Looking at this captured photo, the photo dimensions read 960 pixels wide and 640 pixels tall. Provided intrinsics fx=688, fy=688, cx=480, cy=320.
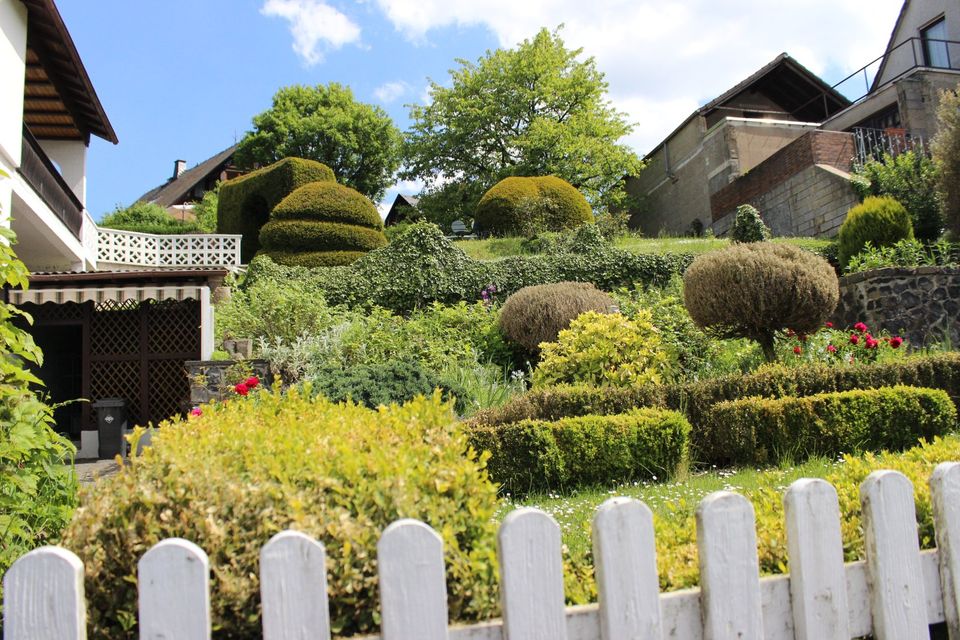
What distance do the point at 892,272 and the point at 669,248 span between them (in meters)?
7.24

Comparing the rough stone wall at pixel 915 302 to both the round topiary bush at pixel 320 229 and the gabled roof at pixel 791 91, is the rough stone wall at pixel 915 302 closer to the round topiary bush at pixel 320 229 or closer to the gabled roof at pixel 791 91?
the round topiary bush at pixel 320 229

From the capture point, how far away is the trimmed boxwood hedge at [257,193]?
23895 millimetres

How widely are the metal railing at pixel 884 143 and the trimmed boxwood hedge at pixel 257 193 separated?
1695cm

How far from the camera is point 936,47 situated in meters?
26.6

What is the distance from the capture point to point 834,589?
2215 mm

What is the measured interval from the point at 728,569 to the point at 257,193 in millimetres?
25079

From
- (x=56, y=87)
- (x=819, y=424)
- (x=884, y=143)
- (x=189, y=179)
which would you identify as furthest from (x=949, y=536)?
(x=189, y=179)

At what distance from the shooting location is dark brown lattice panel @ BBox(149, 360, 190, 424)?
40.0ft

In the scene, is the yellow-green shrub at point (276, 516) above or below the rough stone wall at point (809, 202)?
below

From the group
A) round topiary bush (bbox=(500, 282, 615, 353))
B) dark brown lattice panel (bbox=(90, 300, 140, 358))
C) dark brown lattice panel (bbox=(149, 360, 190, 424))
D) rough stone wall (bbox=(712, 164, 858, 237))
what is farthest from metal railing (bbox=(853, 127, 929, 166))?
dark brown lattice panel (bbox=(90, 300, 140, 358))

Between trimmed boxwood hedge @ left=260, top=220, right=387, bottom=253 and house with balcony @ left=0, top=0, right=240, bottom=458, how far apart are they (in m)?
5.30

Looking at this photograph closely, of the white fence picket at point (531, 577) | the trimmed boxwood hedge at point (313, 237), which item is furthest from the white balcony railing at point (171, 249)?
the white fence picket at point (531, 577)

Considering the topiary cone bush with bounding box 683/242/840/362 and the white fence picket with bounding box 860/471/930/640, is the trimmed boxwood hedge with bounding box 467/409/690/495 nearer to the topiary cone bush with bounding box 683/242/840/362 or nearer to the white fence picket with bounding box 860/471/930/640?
the white fence picket with bounding box 860/471/930/640

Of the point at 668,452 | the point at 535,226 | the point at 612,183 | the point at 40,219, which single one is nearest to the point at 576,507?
the point at 668,452
